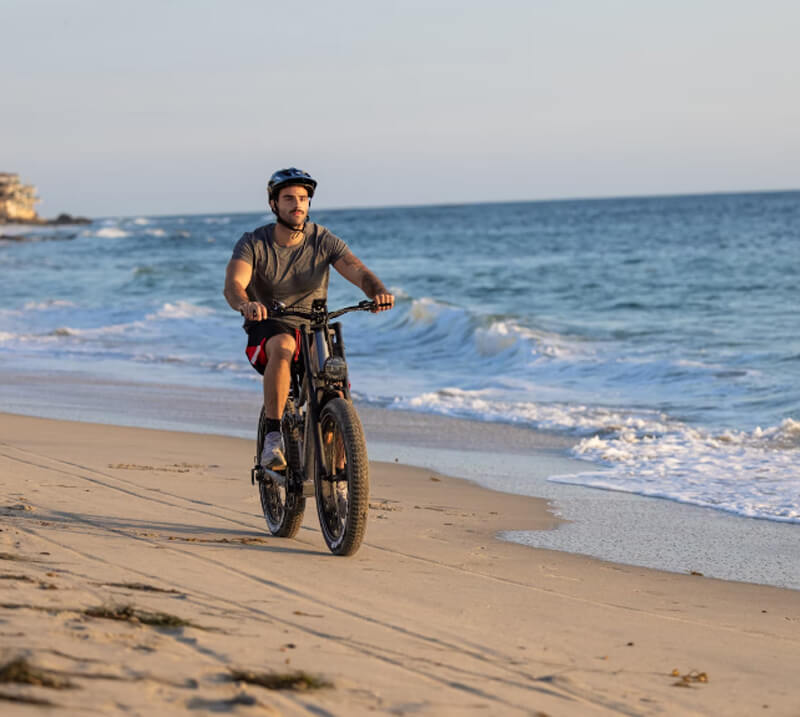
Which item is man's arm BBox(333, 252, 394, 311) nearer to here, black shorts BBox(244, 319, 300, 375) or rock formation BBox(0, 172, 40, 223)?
black shorts BBox(244, 319, 300, 375)

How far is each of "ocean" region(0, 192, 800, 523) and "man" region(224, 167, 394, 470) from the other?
10.3ft

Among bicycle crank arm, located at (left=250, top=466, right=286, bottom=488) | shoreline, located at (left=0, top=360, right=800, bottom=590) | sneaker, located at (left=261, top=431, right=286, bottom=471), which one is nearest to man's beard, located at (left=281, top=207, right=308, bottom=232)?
sneaker, located at (left=261, top=431, right=286, bottom=471)

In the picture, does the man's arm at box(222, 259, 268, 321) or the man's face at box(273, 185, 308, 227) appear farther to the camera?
the man's face at box(273, 185, 308, 227)

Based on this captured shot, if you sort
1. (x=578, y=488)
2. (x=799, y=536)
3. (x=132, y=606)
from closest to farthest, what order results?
1. (x=132, y=606)
2. (x=799, y=536)
3. (x=578, y=488)

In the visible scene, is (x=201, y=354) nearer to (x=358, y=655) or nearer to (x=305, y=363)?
(x=305, y=363)

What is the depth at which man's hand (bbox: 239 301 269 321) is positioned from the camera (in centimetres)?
478

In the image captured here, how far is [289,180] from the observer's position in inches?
203

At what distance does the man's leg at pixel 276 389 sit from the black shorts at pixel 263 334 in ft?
0.12

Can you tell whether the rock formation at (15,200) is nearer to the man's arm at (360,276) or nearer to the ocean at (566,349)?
the ocean at (566,349)

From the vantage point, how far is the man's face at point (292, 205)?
5.12 metres

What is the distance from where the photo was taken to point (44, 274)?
1575 inches

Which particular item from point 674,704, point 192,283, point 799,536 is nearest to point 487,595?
point 674,704

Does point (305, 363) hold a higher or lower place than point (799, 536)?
higher

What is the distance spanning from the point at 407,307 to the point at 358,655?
18.9 metres
